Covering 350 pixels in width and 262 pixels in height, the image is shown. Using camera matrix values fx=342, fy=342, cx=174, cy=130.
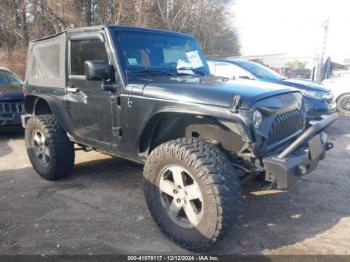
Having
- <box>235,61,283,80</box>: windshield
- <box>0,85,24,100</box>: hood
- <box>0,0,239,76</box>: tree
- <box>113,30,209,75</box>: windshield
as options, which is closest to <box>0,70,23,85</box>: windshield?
<box>0,85,24,100</box>: hood

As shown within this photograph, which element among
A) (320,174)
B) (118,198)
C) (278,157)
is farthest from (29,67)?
(320,174)

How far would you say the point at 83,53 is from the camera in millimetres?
4008

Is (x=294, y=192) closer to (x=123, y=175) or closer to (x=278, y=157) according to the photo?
(x=278, y=157)

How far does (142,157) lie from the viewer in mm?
3602

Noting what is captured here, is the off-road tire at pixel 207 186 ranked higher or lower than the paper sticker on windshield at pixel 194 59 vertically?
lower

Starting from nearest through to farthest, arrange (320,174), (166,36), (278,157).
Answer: (278,157) < (166,36) < (320,174)

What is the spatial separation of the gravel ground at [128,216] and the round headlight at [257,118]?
114 cm

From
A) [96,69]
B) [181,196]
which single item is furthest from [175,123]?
[96,69]

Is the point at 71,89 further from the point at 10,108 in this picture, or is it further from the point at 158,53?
the point at 10,108

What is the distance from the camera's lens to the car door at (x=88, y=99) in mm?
3748

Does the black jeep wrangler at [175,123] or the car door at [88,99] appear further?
the car door at [88,99]

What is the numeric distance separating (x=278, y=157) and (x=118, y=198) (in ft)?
7.22

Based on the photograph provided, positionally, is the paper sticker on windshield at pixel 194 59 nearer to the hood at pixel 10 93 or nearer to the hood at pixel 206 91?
the hood at pixel 206 91

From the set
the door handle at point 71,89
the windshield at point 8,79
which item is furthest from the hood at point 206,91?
the windshield at point 8,79
